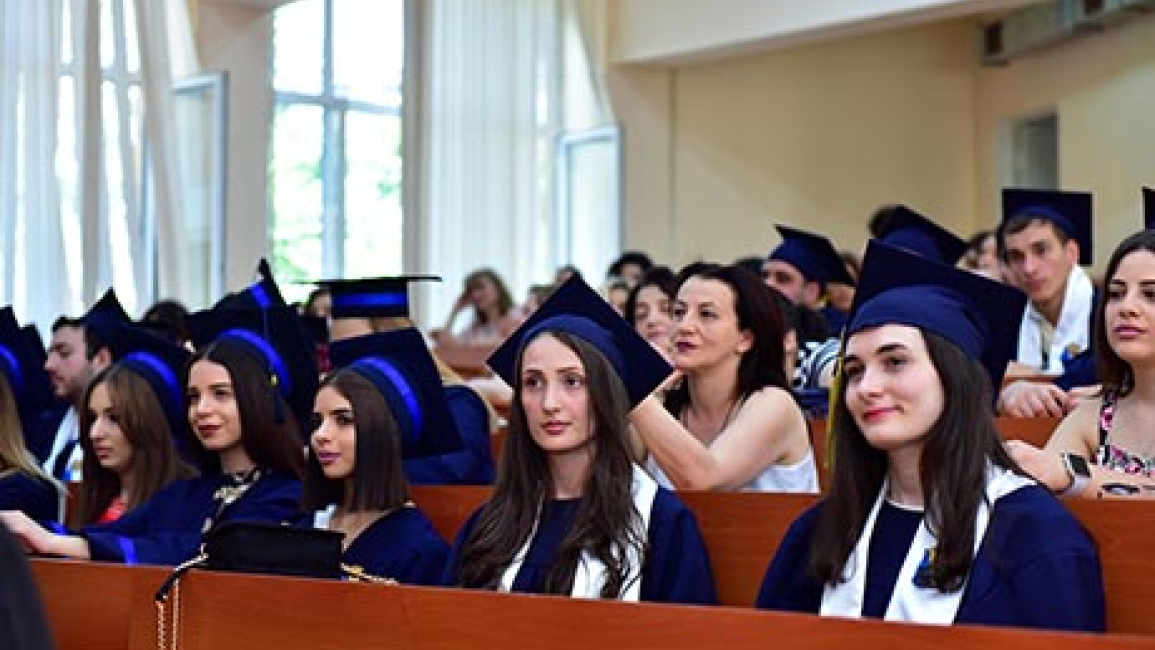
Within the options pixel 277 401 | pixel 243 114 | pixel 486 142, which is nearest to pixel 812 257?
pixel 277 401

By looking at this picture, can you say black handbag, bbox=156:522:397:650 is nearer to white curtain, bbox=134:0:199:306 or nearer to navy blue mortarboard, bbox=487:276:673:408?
navy blue mortarboard, bbox=487:276:673:408

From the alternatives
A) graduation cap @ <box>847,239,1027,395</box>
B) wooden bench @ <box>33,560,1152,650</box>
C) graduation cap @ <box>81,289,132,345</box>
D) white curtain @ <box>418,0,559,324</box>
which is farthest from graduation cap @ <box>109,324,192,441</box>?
white curtain @ <box>418,0,559,324</box>

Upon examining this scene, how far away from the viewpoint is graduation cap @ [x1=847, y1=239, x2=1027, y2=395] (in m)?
3.18

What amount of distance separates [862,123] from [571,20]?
283 centimetres

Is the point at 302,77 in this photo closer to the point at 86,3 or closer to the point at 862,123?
the point at 86,3

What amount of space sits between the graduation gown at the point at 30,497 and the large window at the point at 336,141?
277 inches

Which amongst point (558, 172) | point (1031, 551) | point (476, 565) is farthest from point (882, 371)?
point (558, 172)

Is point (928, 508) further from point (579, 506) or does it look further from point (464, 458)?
point (464, 458)

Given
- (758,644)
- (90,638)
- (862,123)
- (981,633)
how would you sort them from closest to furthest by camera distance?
(981,633) < (758,644) < (90,638) < (862,123)

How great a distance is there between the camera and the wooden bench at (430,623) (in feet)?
8.16

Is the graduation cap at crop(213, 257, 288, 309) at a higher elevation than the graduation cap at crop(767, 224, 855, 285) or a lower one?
lower

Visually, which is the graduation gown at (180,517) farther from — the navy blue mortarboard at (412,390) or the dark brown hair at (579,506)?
the dark brown hair at (579,506)

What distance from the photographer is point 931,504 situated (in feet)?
10.2

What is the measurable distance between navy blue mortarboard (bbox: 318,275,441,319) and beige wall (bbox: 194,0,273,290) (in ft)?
20.0
